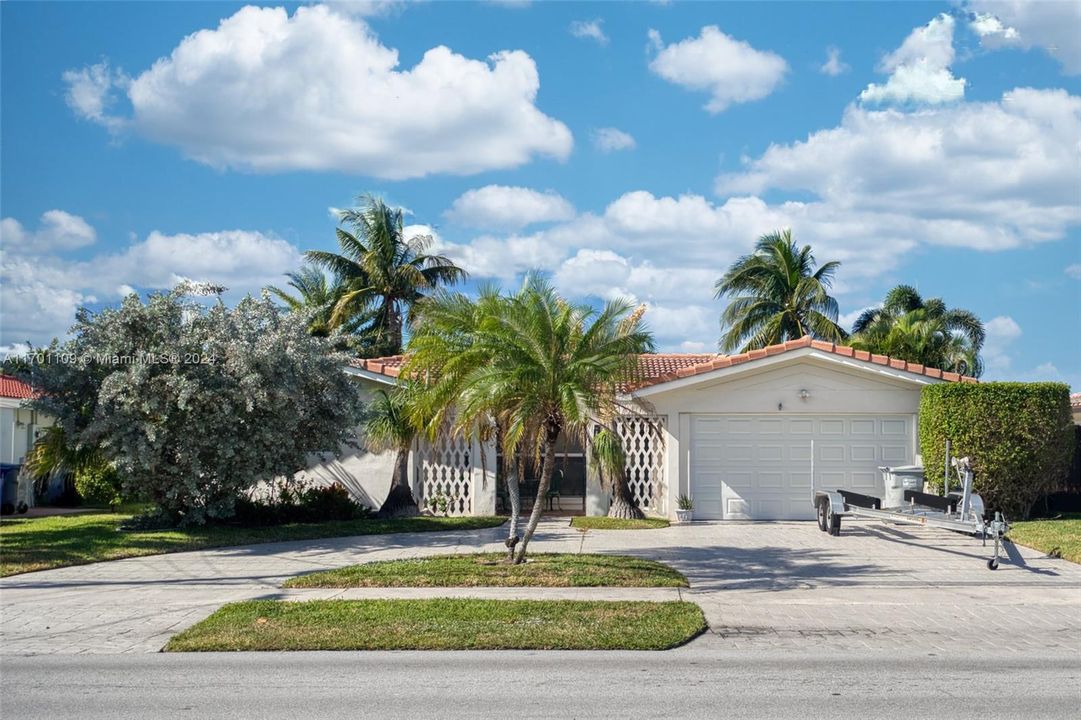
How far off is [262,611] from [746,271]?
89.7 ft

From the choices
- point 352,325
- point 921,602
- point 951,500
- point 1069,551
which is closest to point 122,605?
point 921,602

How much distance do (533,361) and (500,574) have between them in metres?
2.73

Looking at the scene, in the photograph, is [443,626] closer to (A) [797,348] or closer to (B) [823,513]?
(B) [823,513]

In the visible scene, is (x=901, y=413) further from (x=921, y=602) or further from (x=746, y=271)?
(x=746, y=271)

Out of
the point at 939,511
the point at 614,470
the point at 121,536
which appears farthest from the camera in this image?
the point at 614,470

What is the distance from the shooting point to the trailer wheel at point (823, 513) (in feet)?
59.6

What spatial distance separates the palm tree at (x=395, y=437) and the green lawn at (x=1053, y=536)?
1089 centimetres

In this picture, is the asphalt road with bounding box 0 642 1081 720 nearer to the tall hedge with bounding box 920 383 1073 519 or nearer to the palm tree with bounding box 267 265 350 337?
the tall hedge with bounding box 920 383 1073 519

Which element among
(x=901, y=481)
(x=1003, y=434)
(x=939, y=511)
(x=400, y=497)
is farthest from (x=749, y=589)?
(x=400, y=497)

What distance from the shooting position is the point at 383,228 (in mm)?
35625

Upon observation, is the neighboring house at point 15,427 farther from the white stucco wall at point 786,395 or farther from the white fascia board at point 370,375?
the white stucco wall at point 786,395

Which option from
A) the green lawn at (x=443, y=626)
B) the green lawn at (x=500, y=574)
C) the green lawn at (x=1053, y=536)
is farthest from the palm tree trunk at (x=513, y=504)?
the green lawn at (x=1053, y=536)

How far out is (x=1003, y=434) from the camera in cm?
1872

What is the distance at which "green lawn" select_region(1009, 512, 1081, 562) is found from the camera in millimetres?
15412
